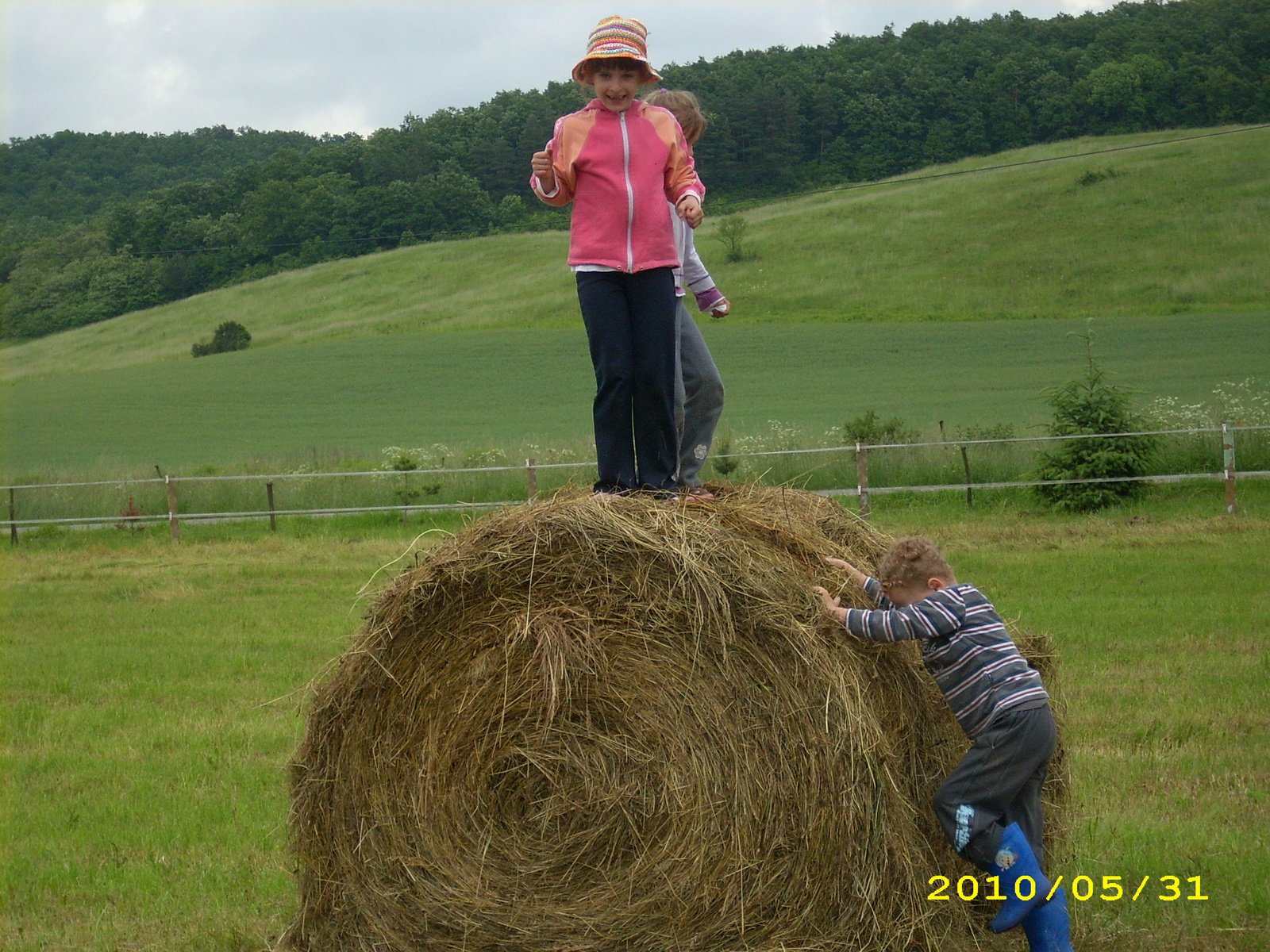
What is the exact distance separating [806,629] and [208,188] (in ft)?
230

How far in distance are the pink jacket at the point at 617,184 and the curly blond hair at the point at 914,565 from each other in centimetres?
133

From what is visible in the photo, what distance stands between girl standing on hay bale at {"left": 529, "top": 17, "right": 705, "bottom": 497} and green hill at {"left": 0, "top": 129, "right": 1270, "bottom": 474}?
2163cm

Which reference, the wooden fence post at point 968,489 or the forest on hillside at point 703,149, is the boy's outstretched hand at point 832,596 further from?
the forest on hillside at point 703,149

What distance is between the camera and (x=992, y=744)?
380 cm

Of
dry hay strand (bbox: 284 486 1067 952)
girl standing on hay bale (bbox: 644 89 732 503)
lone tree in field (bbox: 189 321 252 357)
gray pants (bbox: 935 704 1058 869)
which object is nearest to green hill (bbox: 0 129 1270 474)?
lone tree in field (bbox: 189 321 252 357)

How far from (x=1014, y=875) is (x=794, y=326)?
1746 inches

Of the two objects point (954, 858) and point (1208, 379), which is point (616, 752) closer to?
point (954, 858)

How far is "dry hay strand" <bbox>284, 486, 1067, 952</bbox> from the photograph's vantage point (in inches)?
150

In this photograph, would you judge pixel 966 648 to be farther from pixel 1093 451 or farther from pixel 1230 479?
pixel 1093 451

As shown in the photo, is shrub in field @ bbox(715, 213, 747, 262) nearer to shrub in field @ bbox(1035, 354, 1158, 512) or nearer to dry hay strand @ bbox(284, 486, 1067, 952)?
shrub in field @ bbox(1035, 354, 1158, 512)

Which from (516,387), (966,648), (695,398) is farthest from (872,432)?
(516,387)

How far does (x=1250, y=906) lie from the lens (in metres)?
4.30

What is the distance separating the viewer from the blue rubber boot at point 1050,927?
12.4 ft

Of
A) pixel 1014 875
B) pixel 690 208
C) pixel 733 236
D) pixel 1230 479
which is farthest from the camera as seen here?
pixel 733 236
